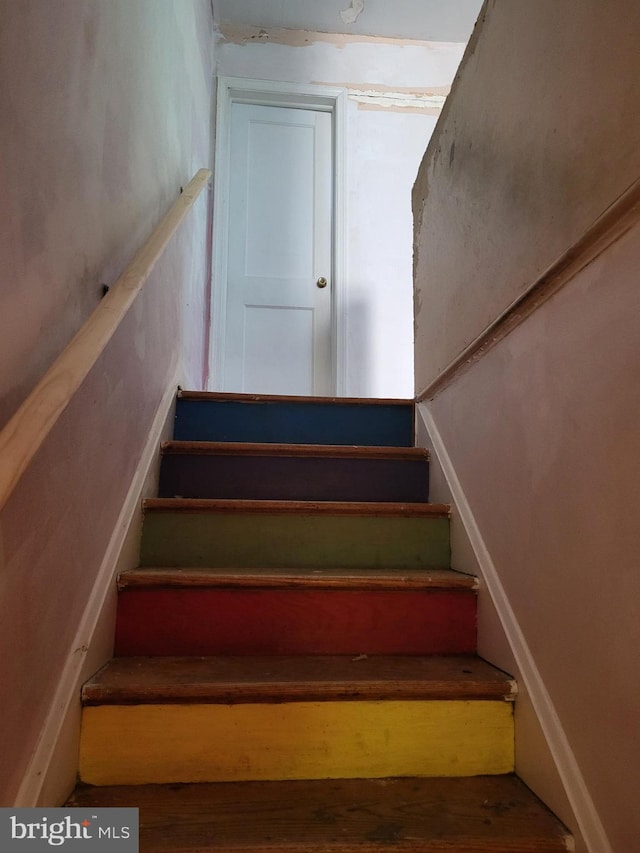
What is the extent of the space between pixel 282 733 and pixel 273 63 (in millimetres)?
3766

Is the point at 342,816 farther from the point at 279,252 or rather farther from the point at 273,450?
the point at 279,252

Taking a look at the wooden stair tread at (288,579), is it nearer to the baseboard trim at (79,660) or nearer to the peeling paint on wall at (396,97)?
the baseboard trim at (79,660)

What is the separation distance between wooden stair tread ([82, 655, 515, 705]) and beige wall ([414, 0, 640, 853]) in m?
0.13

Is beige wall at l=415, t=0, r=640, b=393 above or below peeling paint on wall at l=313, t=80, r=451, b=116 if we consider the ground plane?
below

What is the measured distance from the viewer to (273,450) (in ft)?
5.74

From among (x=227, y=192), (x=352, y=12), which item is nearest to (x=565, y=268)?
(x=227, y=192)

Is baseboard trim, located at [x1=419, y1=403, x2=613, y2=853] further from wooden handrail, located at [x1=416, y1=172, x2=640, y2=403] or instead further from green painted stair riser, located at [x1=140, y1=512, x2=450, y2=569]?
wooden handrail, located at [x1=416, y1=172, x2=640, y2=403]

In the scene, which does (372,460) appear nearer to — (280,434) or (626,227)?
(280,434)

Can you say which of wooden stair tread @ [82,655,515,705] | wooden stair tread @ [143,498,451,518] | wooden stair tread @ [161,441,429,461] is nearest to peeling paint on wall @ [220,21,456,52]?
wooden stair tread @ [161,441,429,461]

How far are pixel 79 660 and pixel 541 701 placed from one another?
857mm

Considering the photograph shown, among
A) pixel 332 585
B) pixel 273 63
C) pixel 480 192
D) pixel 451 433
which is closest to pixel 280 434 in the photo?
pixel 451 433

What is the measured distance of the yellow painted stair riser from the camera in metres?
1.01

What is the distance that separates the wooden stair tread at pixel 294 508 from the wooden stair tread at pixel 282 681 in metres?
0.40

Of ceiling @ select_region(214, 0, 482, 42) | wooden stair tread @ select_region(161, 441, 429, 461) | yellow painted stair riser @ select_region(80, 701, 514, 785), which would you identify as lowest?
yellow painted stair riser @ select_region(80, 701, 514, 785)
